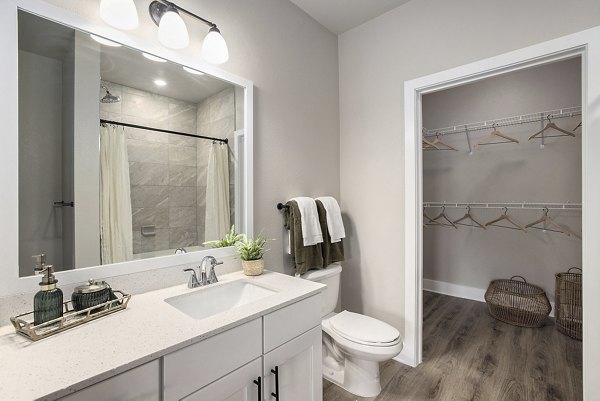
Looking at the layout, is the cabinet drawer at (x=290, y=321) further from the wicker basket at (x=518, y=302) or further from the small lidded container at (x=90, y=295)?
the wicker basket at (x=518, y=302)

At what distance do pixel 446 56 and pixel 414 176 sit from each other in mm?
807

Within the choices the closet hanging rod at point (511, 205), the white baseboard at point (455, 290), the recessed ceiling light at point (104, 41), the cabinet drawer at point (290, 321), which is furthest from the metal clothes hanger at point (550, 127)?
the recessed ceiling light at point (104, 41)

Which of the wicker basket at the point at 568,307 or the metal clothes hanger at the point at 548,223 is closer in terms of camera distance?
the wicker basket at the point at 568,307

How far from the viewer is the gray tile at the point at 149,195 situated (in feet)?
4.32

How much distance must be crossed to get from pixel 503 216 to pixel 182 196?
10.1 feet

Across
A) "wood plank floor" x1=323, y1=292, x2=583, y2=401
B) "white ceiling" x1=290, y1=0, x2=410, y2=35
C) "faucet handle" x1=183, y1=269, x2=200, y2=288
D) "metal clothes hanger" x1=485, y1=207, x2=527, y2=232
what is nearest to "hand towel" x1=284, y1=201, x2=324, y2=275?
"faucet handle" x1=183, y1=269, x2=200, y2=288

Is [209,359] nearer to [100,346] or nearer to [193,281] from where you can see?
[100,346]

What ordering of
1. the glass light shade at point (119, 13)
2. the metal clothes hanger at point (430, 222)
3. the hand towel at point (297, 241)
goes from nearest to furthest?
the glass light shade at point (119, 13) < the hand towel at point (297, 241) < the metal clothes hanger at point (430, 222)

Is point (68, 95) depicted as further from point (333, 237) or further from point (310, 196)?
point (333, 237)

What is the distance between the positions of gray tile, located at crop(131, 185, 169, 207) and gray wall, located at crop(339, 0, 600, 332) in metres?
1.46

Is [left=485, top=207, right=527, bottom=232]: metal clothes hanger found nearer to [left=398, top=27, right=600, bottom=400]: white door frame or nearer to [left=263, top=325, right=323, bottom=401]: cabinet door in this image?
[left=398, top=27, right=600, bottom=400]: white door frame

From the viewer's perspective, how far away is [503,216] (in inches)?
116

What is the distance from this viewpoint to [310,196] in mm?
2160

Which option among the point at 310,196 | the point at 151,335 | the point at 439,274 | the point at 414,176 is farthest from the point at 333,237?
the point at 439,274
